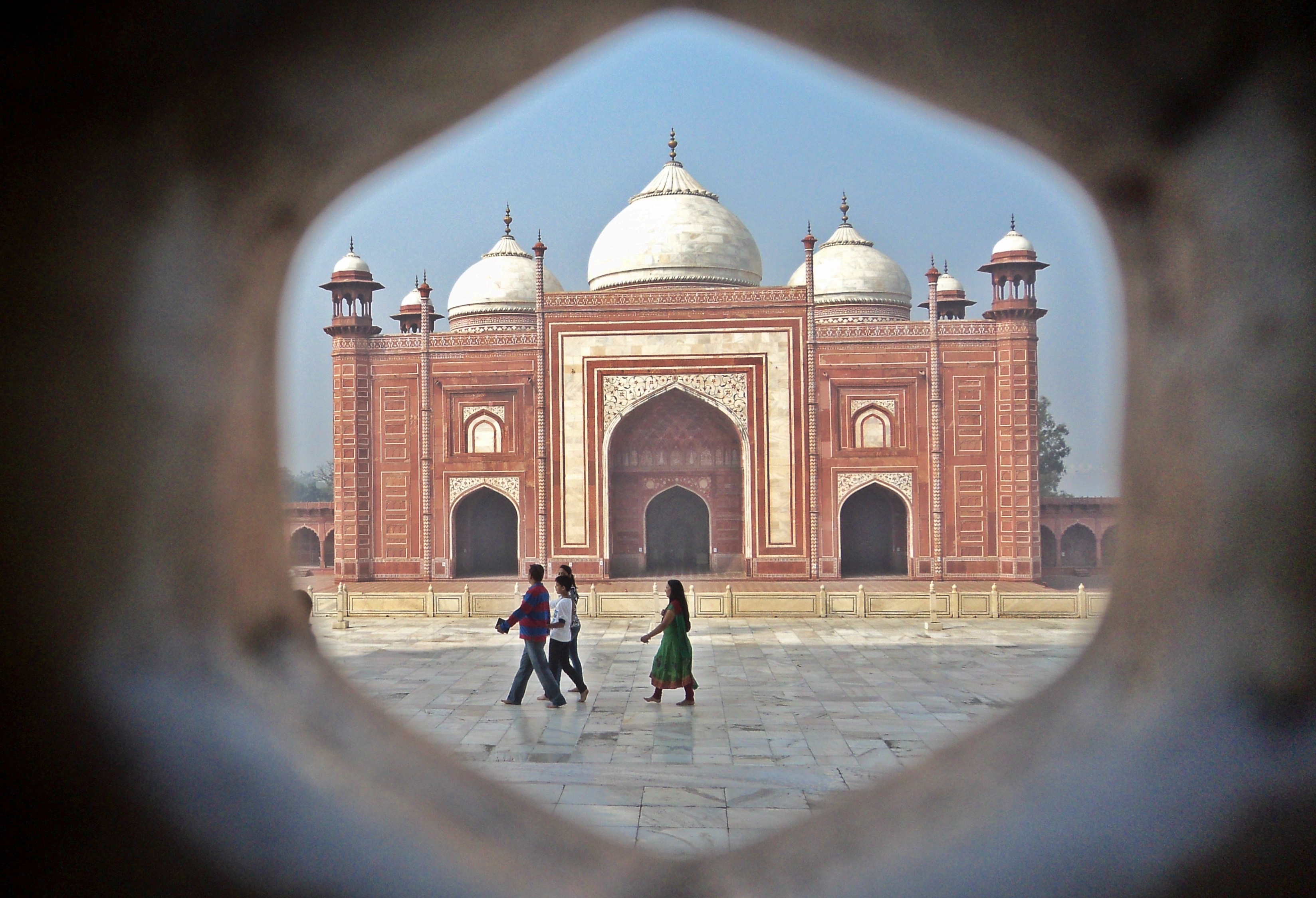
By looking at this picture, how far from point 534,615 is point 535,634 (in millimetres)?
166

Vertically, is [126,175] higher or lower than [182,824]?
higher

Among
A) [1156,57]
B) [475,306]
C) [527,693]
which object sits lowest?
[527,693]

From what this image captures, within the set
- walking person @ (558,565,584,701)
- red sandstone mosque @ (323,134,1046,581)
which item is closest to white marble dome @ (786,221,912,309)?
red sandstone mosque @ (323,134,1046,581)

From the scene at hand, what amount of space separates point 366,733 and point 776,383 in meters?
16.4

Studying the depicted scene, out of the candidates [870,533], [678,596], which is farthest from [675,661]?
[870,533]

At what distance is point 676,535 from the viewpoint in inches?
760

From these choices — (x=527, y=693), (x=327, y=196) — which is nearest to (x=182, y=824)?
(x=327, y=196)

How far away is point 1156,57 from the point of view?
57.1 inches

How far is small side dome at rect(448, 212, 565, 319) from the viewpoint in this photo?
77.3 ft

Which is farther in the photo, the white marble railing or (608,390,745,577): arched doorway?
(608,390,745,577): arched doorway

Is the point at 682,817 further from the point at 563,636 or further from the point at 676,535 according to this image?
the point at 676,535

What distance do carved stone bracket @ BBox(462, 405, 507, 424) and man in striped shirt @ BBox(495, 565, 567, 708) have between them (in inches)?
467

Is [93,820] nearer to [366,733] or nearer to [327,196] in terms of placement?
[366,733]

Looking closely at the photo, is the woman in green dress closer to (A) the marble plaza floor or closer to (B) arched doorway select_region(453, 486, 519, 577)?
(A) the marble plaza floor
